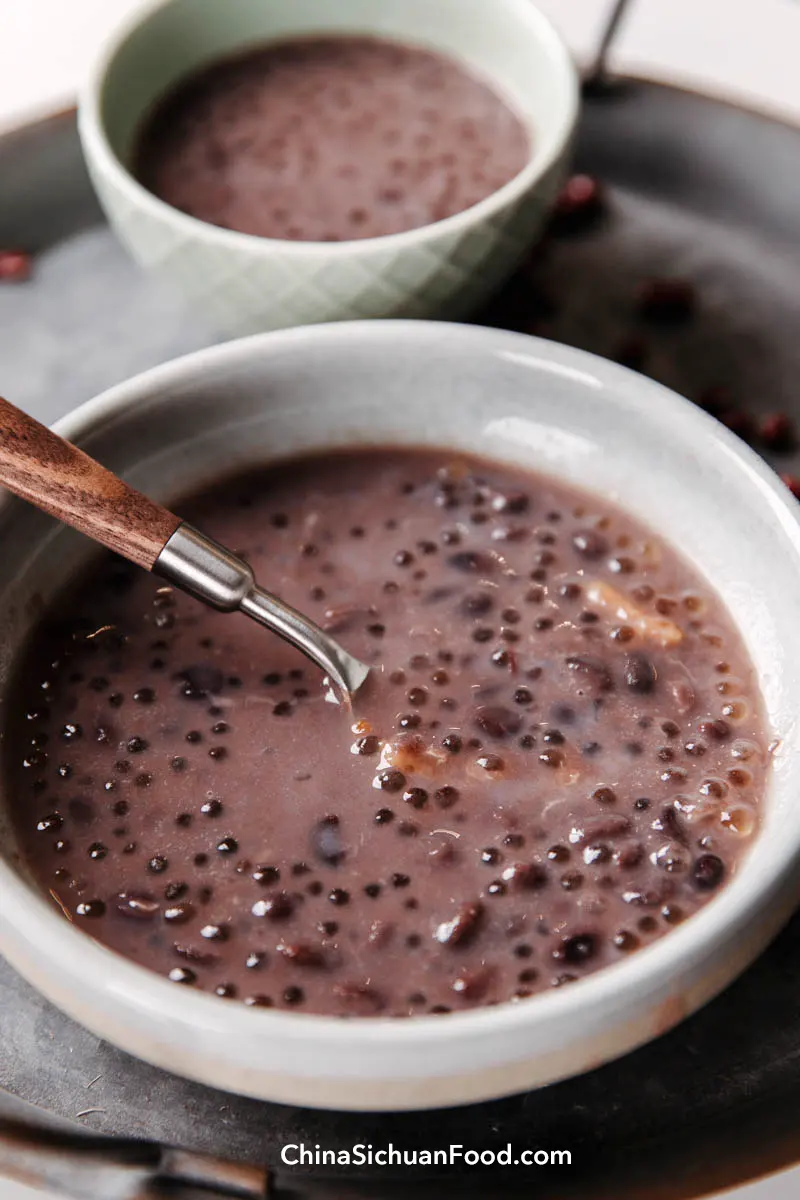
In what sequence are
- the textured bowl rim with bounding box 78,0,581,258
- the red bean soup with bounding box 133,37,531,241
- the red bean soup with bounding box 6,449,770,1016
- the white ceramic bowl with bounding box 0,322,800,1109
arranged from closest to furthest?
the white ceramic bowl with bounding box 0,322,800,1109 → the red bean soup with bounding box 6,449,770,1016 → the textured bowl rim with bounding box 78,0,581,258 → the red bean soup with bounding box 133,37,531,241

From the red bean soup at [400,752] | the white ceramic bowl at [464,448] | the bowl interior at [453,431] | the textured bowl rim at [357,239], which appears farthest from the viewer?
the textured bowl rim at [357,239]

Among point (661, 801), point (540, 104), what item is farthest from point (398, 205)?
point (661, 801)

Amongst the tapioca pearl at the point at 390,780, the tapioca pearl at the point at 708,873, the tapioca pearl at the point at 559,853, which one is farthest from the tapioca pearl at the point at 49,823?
the tapioca pearl at the point at 708,873

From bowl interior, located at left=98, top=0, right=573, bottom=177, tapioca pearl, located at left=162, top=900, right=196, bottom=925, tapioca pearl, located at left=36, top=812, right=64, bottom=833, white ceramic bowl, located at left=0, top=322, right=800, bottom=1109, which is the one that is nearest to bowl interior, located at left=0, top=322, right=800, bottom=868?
white ceramic bowl, located at left=0, top=322, right=800, bottom=1109

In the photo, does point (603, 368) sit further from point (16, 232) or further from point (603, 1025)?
point (16, 232)

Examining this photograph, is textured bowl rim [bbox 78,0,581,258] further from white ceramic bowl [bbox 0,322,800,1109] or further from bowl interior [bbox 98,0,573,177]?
white ceramic bowl [bbox 0,322,800,1109]

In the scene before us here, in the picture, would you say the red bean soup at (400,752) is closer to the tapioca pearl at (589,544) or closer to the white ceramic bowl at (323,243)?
the tapioca pearl at (589,544)
